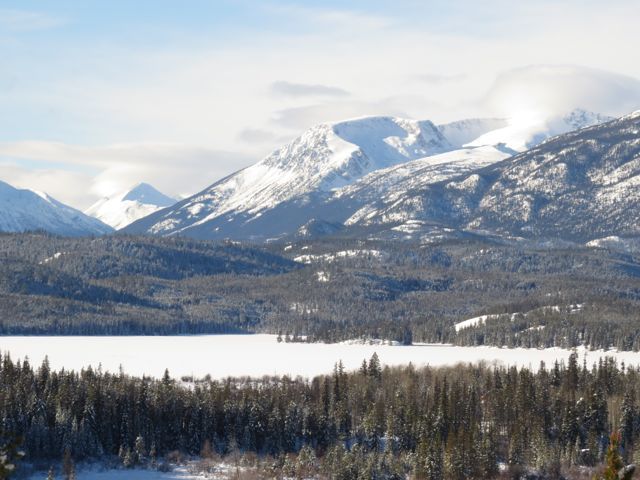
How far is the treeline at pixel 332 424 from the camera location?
14712 cm

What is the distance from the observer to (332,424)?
16475 centimetres

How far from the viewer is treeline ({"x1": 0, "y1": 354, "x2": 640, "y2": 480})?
483ft

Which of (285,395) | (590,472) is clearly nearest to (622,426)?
(590,472)

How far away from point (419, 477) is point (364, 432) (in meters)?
23.0

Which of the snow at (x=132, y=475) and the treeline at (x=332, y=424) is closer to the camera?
the snow at (x=132, y=475)

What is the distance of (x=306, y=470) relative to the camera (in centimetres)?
14362

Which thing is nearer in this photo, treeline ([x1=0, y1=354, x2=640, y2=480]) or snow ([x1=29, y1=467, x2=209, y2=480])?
snow ([x1=29, y1=467, x2=209, y2=480])

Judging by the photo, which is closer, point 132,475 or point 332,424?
point 132,475

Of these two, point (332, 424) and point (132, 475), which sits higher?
point (332, 424)

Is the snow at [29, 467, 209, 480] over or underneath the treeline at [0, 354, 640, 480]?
underneath

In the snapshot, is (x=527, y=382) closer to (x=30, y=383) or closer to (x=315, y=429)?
(x=315, y=429)

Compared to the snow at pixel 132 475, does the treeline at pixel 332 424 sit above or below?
above

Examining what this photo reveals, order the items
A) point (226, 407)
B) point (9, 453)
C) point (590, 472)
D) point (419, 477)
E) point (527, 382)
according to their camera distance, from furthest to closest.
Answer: point (527, 382)
point (226, 407)
point (590, 472)
point (419, 477)
point (9, 453)

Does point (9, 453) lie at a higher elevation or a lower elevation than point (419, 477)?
higher
